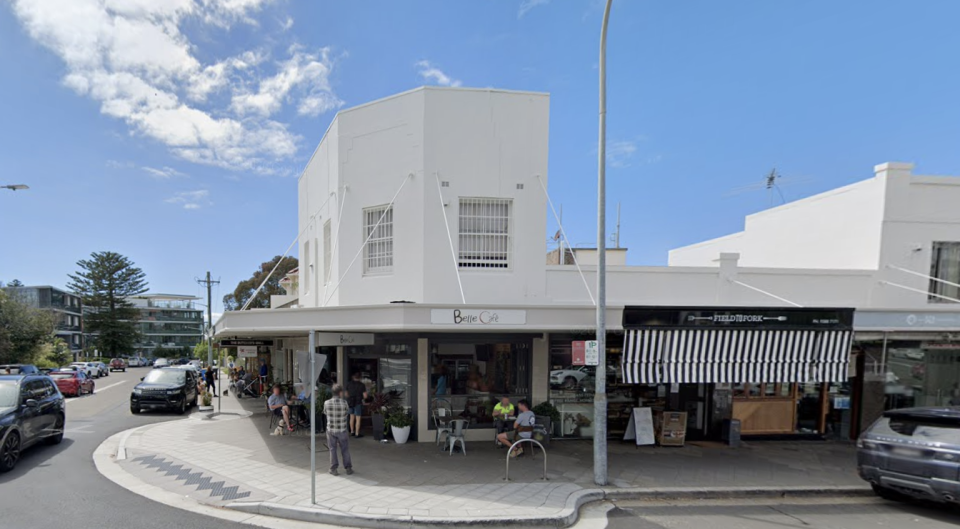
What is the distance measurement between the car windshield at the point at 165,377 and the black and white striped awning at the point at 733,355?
16.1 meters

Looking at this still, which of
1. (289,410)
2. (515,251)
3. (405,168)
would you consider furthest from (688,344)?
(289,410)

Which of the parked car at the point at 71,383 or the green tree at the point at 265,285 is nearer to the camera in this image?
the parked car at the point at 71,383

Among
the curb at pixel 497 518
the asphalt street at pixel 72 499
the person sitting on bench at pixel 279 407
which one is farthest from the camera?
the person sitting on bench at pixel 279 407

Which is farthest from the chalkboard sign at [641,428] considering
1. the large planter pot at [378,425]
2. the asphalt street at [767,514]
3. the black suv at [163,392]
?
the black suv at [163,392]

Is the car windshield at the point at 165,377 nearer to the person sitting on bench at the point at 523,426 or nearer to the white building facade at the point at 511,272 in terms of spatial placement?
the white building facade at the point at 511,272

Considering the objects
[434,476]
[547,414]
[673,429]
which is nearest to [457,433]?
[434,476]

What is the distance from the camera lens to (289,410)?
11820 mm

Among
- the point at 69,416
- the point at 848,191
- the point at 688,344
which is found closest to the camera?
the point at 688,344

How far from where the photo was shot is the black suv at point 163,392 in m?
15.5

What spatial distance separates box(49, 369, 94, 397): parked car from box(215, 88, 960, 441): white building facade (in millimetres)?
16850

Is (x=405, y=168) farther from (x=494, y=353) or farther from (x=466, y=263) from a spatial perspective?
(x=494, y=353)

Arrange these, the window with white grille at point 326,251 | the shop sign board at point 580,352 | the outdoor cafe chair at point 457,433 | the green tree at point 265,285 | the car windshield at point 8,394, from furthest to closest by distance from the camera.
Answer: the green tree at point 265,285
the window with white grille at point 326,251
the outdoor cafe chair at point 457,433
the car windshield at point 8,394
the shop sign board at point 580,352

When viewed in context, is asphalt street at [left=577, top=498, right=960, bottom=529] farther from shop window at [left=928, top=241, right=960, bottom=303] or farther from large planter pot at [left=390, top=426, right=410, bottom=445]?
shop window at [left=928, top=241, right=960, bottom=303]

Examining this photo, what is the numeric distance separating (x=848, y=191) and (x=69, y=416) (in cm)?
2397
